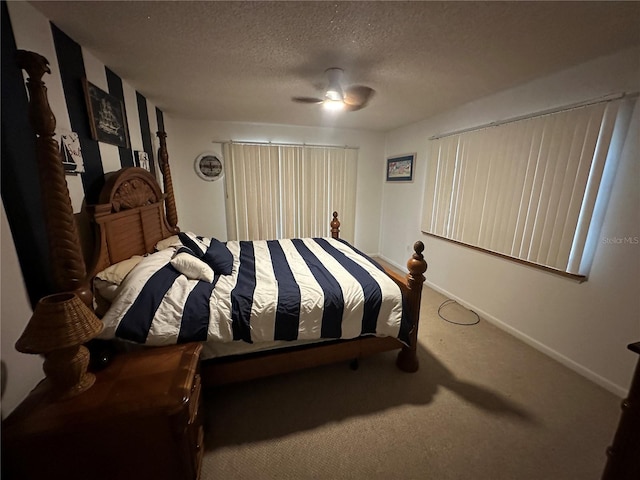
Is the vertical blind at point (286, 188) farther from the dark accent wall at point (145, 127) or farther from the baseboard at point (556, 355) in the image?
the baseboard at point (556, 355)

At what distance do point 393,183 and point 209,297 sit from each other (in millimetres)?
3571

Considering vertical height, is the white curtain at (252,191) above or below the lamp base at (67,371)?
above

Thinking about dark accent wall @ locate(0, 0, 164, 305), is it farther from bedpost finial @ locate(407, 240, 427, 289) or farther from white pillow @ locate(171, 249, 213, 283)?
bedpost finial @ locate(407, 240, 427, 289)

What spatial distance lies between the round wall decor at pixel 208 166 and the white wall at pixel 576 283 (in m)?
3.11

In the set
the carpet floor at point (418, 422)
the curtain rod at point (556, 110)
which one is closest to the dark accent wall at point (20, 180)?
the carpet floor at point (418, 422)

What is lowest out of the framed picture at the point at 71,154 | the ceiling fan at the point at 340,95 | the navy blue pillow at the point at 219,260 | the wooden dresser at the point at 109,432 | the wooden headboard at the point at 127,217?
the wooden dresser at the point at 109,432

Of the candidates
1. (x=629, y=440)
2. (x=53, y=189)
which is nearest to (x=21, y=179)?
(x=53, y=189)

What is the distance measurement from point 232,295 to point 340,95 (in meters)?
1.67

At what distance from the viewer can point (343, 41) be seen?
1550 mm

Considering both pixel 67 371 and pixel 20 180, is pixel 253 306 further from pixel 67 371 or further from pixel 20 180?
pixel 20 180

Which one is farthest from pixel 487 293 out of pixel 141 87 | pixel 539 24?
pixel 141 87

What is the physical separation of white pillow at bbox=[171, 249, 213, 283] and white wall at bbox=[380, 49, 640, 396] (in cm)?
270

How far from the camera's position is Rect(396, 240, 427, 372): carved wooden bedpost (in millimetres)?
1806

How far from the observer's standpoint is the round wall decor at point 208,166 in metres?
3.71
